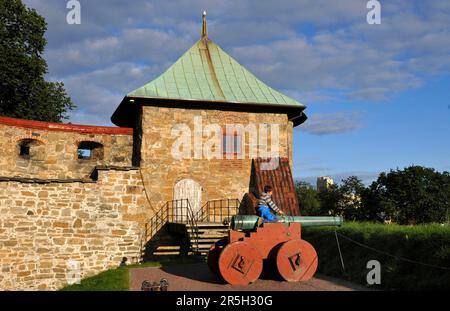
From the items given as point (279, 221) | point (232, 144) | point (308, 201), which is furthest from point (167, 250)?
point (308, 201)

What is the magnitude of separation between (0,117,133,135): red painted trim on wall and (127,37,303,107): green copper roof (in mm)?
1506

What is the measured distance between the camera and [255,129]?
19.0 meters

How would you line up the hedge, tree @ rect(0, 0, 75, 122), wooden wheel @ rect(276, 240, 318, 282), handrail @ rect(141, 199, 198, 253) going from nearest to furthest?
the hedge, wooden wheel @ rect(276, 240, 318, 282), handrail @ rect(141, 199, 198, 253), tree @ rect(0, 0, 75, 122)

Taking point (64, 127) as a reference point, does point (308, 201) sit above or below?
below

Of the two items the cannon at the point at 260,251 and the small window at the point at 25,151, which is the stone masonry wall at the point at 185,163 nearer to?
the small window at the point at 25,151

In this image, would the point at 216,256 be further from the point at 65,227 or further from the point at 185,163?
the point at 185,163

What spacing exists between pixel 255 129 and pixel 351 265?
28.5 ft

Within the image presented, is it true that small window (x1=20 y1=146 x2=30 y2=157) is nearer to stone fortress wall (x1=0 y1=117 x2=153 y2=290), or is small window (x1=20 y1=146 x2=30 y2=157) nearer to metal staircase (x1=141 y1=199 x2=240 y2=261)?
stone fortress wall (x1=0 y1=117 x2=153 y2=290)

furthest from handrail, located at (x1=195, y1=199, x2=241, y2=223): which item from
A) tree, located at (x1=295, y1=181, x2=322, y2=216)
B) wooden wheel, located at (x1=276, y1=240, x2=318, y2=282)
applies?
tree, located at (x1=295, y1=181, x2=322, y2=216)

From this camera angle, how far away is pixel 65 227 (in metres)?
15.2

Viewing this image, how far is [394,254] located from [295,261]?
2.03 meters

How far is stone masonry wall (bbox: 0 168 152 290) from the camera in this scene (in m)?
14.5
